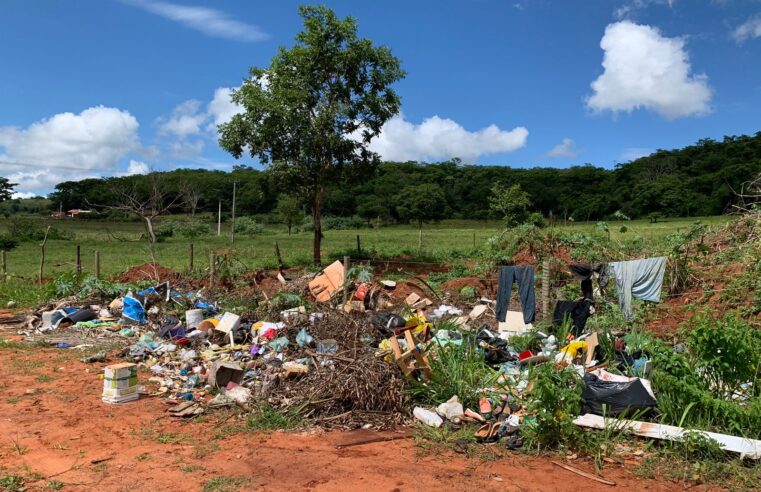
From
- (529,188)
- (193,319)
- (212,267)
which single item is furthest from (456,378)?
(529,188)

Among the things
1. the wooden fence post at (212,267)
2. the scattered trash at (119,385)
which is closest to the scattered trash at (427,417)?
the scattered trash at (119,385)

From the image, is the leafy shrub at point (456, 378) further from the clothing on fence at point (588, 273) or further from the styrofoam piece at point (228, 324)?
the styrofoam piece at point (228, 324)

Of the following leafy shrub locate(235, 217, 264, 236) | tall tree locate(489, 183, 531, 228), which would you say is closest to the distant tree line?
leafy shrub locate(235, 217, 264, 236)

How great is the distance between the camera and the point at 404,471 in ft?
14.5

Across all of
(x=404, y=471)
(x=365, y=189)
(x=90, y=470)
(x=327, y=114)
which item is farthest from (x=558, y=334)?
(x=365, y=189)

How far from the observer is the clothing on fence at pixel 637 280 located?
8.32 metres

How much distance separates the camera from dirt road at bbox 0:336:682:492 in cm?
417

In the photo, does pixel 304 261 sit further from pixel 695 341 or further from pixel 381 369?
pixel 695 341

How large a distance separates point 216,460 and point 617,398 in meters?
3.65

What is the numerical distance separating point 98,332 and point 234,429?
18.7 ft

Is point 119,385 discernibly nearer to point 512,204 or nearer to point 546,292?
point 546,292

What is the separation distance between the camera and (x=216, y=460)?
4.59 m

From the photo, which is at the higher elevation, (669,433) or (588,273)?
(588,273)

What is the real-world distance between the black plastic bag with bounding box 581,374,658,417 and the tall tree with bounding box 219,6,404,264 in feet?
40.5
